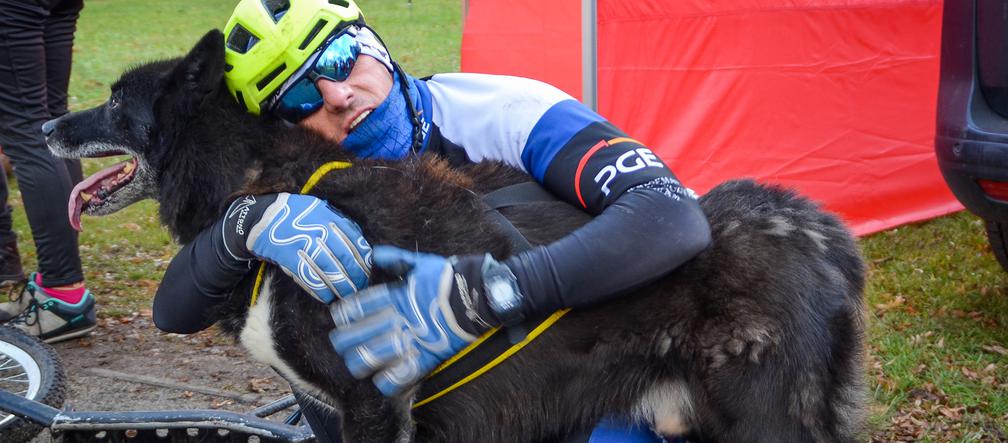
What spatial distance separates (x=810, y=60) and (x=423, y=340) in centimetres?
398

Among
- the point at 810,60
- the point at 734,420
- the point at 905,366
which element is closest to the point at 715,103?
the point at 810,60

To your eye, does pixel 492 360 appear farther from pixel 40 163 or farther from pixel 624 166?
pixel 40 163

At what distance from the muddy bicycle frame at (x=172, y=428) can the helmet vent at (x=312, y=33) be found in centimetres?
110

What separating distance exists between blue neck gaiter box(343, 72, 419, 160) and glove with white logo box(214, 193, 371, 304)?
32 centimetres

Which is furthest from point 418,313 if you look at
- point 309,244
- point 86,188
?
point 86,188

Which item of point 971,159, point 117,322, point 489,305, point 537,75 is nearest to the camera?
point 489,305

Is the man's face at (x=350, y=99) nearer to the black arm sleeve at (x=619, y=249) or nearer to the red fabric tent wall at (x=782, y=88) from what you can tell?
the black arm sleeve at (x=619, y=249)

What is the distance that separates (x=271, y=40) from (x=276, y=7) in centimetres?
11

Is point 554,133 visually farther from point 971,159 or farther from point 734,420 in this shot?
point 971,159

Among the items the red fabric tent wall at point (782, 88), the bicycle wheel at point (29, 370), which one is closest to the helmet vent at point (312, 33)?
the bicycle wheel at point (29, 370)

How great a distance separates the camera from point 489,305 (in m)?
1.94

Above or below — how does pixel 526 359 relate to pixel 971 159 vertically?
above

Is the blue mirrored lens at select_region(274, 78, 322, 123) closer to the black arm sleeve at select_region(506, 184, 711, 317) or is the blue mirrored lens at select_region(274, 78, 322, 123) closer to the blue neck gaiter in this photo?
the blue neck gaiter

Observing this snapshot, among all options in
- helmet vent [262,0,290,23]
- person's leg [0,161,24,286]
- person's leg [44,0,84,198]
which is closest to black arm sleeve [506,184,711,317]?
helmet vent [262,0,290,23]
